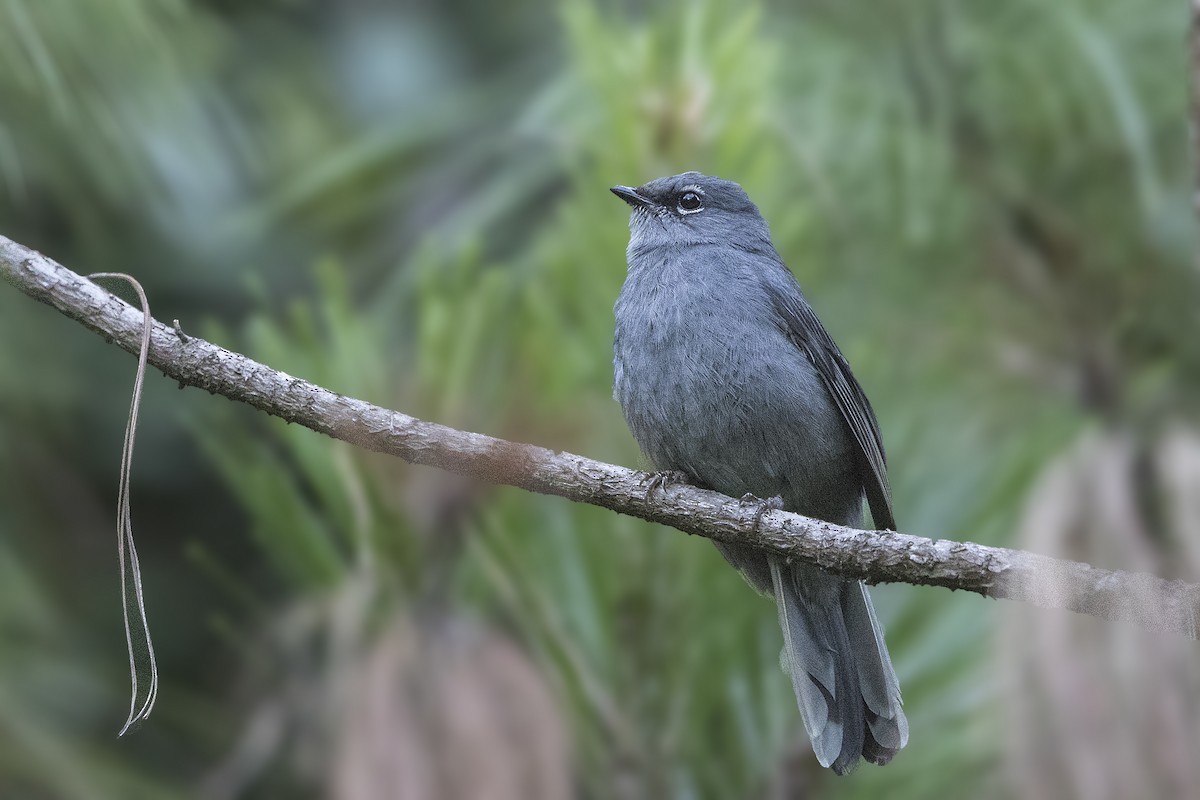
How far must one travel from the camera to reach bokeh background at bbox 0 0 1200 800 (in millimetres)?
3371

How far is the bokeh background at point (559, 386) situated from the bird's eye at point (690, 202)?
11 centimetres

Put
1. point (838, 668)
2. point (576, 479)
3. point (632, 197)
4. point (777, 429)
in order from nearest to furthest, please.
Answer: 1. point (576, 479)
2. point (838, 668)
3. point (777, 429)
4. point (632, 197)

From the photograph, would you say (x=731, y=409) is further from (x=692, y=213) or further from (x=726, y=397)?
(x=692, y=213)

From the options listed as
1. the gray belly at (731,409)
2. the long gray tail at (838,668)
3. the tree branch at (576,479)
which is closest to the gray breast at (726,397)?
the gray belly at (731,409)

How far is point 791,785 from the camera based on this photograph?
3.55 meters

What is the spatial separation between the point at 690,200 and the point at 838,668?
1410 millimetres

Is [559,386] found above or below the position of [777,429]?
above

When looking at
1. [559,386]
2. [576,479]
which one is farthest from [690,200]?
[576,479]

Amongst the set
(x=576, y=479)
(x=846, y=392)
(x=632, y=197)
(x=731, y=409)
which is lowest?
(x=576, y=479)

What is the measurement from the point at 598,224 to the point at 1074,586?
2026 millimetres

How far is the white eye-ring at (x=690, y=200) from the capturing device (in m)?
3.69

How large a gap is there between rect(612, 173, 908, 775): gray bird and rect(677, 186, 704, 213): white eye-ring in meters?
0.31

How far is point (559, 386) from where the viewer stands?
3.69 m

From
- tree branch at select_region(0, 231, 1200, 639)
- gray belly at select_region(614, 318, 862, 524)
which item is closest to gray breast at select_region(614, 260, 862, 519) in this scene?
gray belly at select_region(614, 318, 862, 524)
